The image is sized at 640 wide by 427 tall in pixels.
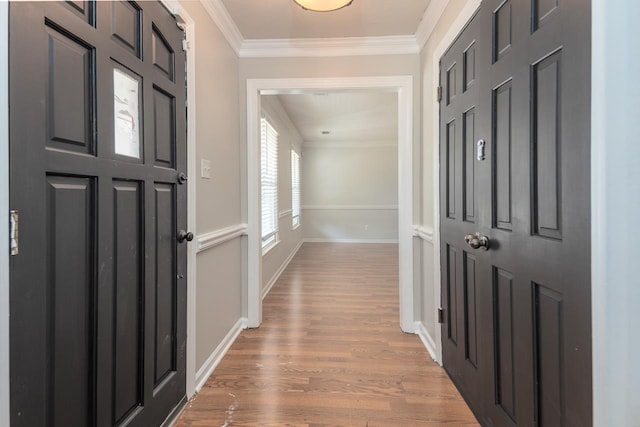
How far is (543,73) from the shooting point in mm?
957

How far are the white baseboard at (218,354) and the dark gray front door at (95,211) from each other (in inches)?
10.1

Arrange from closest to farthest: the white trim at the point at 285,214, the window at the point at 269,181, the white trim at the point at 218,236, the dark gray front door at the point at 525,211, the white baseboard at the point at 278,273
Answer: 1. the dark gray front door at the point at 525,211
2. the white trim at the point at 218,236
3. the white baseboard at the point at 278,273
4. the window at the point at 269,181
5. the white trim at the point at 285,214

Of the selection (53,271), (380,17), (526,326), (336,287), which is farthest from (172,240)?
(336,287)

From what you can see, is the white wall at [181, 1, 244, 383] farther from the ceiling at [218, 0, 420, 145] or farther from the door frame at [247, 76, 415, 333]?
the ceiling at [218, 0, 420, 145]

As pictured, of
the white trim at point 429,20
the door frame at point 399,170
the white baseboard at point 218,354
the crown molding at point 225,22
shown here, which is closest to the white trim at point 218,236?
the door frame at point 399,170

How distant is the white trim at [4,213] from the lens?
0.71 m

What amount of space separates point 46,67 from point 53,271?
56 cm

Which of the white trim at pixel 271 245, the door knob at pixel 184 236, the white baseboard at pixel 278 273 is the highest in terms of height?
the door knob at pixel 184 236

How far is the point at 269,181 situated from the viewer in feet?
13.1

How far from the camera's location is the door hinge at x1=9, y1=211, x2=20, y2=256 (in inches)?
29.0

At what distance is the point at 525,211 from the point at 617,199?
1.11ft

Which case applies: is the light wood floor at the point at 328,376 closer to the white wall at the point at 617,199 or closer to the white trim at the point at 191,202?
the white trim at the point at 191,202

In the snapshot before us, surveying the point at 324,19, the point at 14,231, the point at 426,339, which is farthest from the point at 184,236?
the point at 426,339

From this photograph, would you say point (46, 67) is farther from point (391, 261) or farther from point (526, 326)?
point (391, 261)
